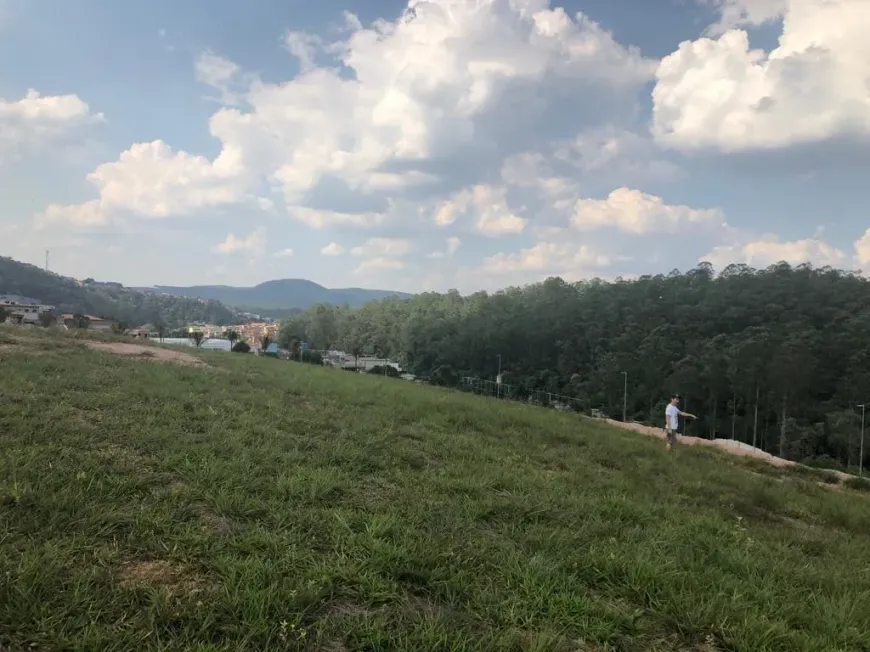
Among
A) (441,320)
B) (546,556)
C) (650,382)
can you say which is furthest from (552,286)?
(546,556)

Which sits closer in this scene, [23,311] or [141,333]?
[23,311]

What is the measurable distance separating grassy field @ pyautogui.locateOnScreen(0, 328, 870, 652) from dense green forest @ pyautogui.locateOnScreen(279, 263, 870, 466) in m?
32.7

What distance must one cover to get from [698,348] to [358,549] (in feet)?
144

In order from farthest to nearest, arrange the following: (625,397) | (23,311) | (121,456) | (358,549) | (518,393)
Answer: (518,393) → (625,397) → (23,311) → (121,456) → (358,549)

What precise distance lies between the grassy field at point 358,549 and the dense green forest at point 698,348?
107ft

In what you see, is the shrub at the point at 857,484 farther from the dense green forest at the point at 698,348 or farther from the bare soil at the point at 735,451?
the dense green forest at the point at 698,348

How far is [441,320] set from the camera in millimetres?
66875

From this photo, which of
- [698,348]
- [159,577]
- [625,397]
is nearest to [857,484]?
[159,577]

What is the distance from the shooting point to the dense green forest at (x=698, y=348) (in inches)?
1375

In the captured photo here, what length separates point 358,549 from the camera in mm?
3316

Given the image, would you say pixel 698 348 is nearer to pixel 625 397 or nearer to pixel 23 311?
pixel 625 397

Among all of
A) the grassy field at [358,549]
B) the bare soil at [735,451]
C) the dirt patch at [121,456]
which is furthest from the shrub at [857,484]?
the dirt patch at [121,456]

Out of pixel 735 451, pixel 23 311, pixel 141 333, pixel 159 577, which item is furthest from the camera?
pixel 141 333

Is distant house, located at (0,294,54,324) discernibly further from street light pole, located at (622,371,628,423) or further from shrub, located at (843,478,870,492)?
street light pole, located at (622,371,628,423)
